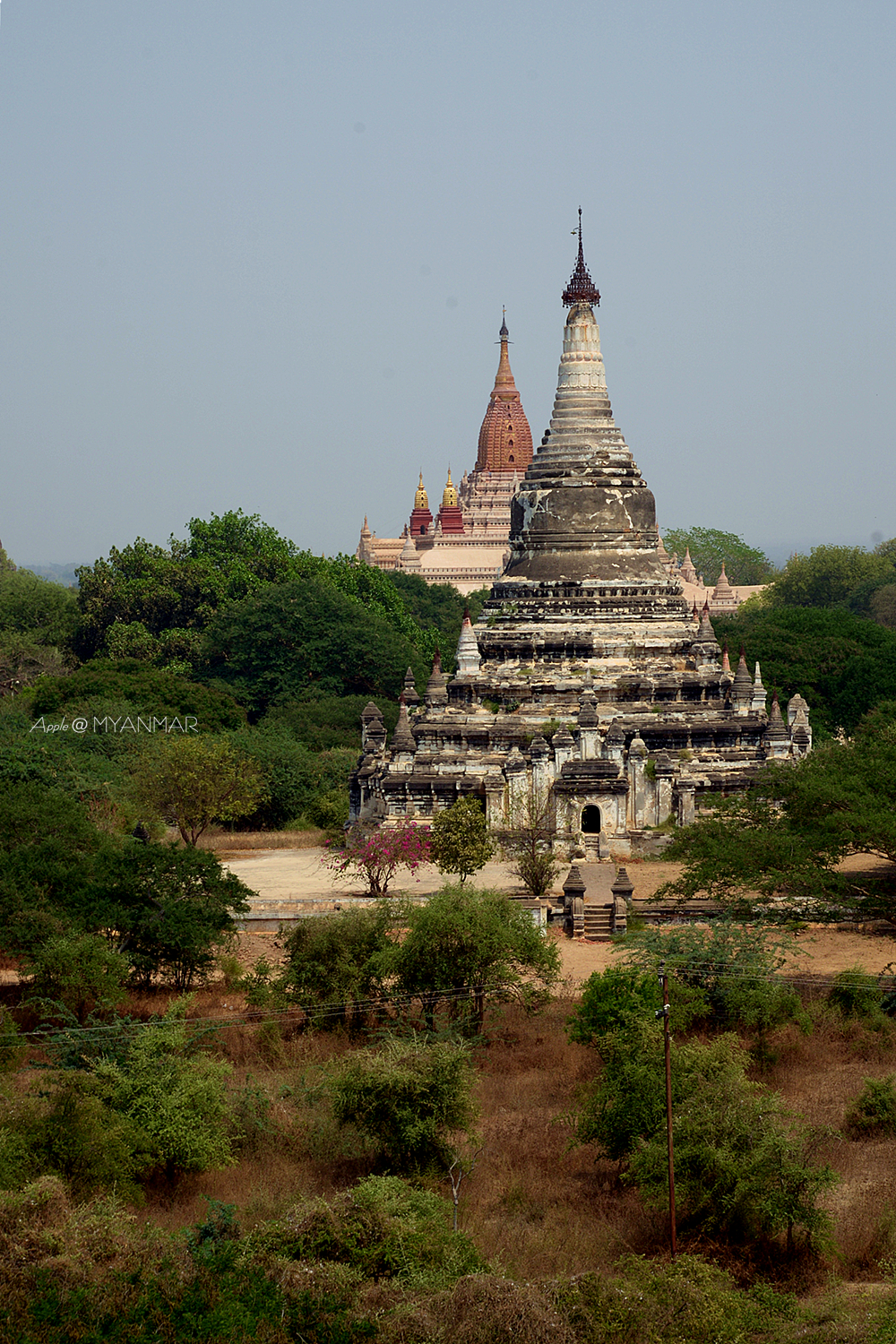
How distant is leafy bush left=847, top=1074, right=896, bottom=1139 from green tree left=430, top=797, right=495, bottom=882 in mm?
14086

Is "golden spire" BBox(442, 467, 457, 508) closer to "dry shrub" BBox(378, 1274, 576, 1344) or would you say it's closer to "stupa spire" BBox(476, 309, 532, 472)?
"stupa spire" BBox(476, 309, 532, 472)


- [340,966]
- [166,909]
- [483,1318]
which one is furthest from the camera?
[166,909]

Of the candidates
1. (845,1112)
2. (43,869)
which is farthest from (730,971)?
(43,869)

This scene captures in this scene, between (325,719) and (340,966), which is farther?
(325,719)

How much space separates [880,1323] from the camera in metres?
19.5

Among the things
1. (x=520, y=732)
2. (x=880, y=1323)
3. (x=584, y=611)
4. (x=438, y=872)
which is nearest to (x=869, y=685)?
(x=584, y=611)

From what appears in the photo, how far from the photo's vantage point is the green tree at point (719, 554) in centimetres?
15062

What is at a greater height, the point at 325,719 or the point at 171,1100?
the point at 325,719

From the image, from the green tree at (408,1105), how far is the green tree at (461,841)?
1362 cm

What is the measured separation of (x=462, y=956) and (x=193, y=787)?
17349 mm

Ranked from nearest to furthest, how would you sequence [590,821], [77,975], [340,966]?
[77,975]
[340,966]
[590,821]

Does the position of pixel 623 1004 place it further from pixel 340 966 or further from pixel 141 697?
pixel 141 697

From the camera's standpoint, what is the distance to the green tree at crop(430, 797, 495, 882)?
40.4 m

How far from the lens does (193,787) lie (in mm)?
47031
